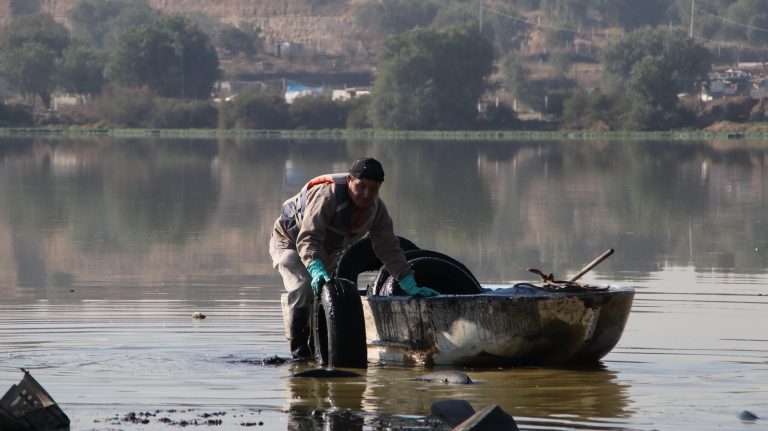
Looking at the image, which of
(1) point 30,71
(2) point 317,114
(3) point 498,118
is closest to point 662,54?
(3) point 498,118

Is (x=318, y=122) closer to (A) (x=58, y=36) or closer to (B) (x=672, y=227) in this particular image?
(A) (x=58, y=36)

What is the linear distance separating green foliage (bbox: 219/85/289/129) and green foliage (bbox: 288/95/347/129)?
867mm

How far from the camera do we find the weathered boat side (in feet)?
42.1

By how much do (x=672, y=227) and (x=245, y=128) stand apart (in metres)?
89.7

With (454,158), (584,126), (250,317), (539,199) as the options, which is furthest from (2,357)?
(584,126)

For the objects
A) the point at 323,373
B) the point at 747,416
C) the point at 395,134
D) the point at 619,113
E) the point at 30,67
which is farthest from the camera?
the point at 30,67

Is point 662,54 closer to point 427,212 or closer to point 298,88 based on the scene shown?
point 298,88

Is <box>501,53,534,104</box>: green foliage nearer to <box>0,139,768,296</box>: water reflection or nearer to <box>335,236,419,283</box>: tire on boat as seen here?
<box>0,139,768,296</box>: water reflection

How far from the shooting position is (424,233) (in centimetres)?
2675

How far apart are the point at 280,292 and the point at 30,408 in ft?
27.3

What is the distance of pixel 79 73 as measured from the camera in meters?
139

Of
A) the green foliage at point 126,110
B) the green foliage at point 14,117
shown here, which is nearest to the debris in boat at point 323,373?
Answer: the green foliage at point 14,117

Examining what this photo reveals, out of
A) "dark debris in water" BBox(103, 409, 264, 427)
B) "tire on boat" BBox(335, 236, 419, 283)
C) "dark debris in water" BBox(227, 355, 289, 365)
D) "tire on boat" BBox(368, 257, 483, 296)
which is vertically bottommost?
"dark debris in water" BBox(227, 355, 289, 365)

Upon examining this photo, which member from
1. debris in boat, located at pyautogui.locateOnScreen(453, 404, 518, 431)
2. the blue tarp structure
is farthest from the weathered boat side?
the blue tarp structure
